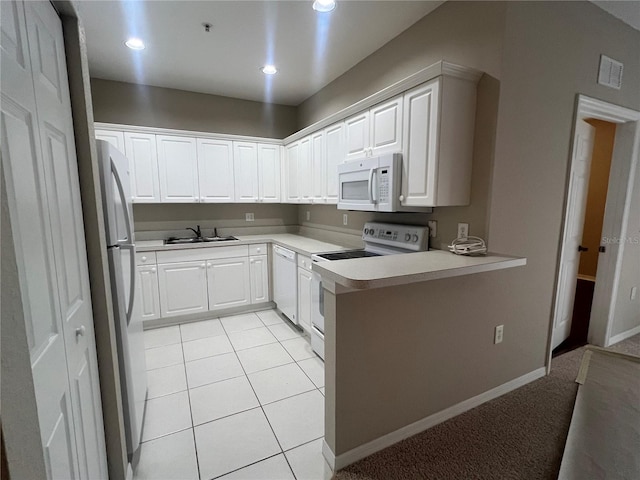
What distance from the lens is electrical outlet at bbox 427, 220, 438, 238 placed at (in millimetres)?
2209

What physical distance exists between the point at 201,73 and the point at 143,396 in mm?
3116

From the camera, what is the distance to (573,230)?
275 centimetres

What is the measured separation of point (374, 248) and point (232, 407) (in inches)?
67.1

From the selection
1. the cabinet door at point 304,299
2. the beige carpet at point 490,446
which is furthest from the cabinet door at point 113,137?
the beige carpet at point 490,446

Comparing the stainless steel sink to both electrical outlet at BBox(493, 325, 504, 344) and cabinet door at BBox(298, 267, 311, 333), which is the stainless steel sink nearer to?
Result: cabinet door at BBox(298, 267, 311, 333)

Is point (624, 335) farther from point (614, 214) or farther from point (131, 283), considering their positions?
point (131, 283)

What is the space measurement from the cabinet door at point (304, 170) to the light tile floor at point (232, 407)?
1594 mm

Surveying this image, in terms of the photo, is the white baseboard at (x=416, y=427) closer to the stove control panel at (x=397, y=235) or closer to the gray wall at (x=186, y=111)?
the stove control panel at (x=397, y=235)

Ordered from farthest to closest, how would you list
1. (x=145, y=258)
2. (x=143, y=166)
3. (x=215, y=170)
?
1. (x=215, y=170)
2. (x=143, y=166)
3. (x=145, y=258)

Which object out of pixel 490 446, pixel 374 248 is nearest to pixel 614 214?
pixel 374 248

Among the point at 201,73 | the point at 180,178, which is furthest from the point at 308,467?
the point at 201,73

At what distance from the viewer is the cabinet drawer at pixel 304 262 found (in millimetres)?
2844

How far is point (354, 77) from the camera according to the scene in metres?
3.06

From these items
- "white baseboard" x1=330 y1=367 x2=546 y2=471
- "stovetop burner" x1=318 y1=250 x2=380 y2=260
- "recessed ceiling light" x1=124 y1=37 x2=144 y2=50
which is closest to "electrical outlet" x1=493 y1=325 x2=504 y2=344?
"white baseboard" x1=330 y1=367 x2=546 y2=471
